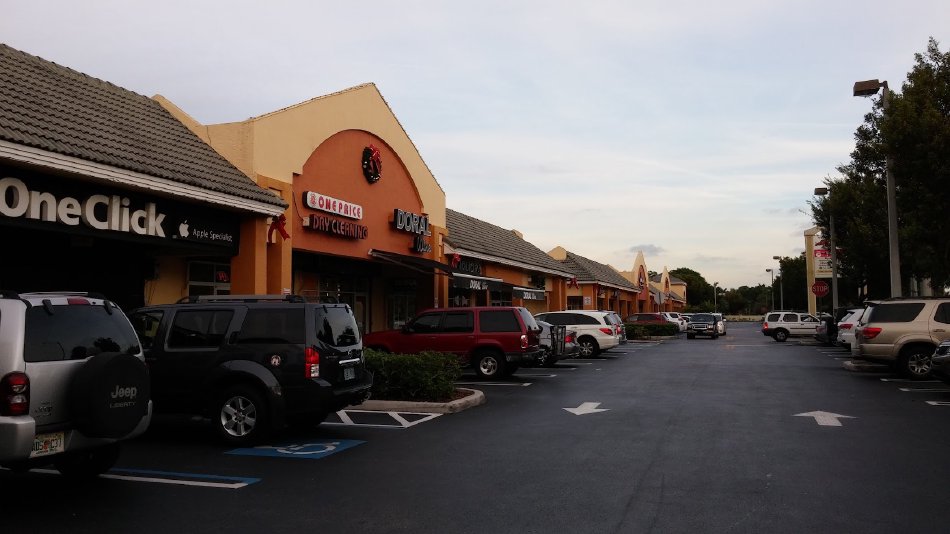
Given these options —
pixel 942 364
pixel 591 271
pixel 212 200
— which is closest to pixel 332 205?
pixel 212 200

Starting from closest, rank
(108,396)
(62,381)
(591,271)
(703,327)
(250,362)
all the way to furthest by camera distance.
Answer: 1. (62,381)
2. (108,396)
3. (250,362)
4. (703,327)
5. (591,271)

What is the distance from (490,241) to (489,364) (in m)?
15.7

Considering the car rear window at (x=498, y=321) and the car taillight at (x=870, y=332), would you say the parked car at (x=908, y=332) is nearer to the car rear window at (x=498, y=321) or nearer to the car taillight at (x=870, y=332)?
the car taillight at (x=870, y=332)

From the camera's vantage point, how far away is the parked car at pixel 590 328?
2764cm

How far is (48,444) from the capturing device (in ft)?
20.8

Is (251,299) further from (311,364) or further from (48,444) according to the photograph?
(48,444)

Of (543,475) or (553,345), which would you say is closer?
(543,475)

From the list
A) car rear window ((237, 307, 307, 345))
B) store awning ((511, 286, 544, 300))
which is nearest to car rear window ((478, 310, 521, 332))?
car rear window ((237, 307, 307, 345))

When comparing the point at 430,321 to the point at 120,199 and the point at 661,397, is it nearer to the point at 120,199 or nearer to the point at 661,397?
the point at 661,397

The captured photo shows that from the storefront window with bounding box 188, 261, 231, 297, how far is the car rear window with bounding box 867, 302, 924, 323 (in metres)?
15.6

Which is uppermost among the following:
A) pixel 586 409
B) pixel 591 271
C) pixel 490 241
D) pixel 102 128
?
pixel 102 128

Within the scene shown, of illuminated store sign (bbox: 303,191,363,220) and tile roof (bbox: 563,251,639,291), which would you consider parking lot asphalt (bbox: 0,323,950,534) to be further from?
tile roof (bbox: 563,251,639,291)

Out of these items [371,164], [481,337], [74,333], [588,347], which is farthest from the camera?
[588,347]

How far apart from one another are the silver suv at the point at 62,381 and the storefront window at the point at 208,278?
10.6m
